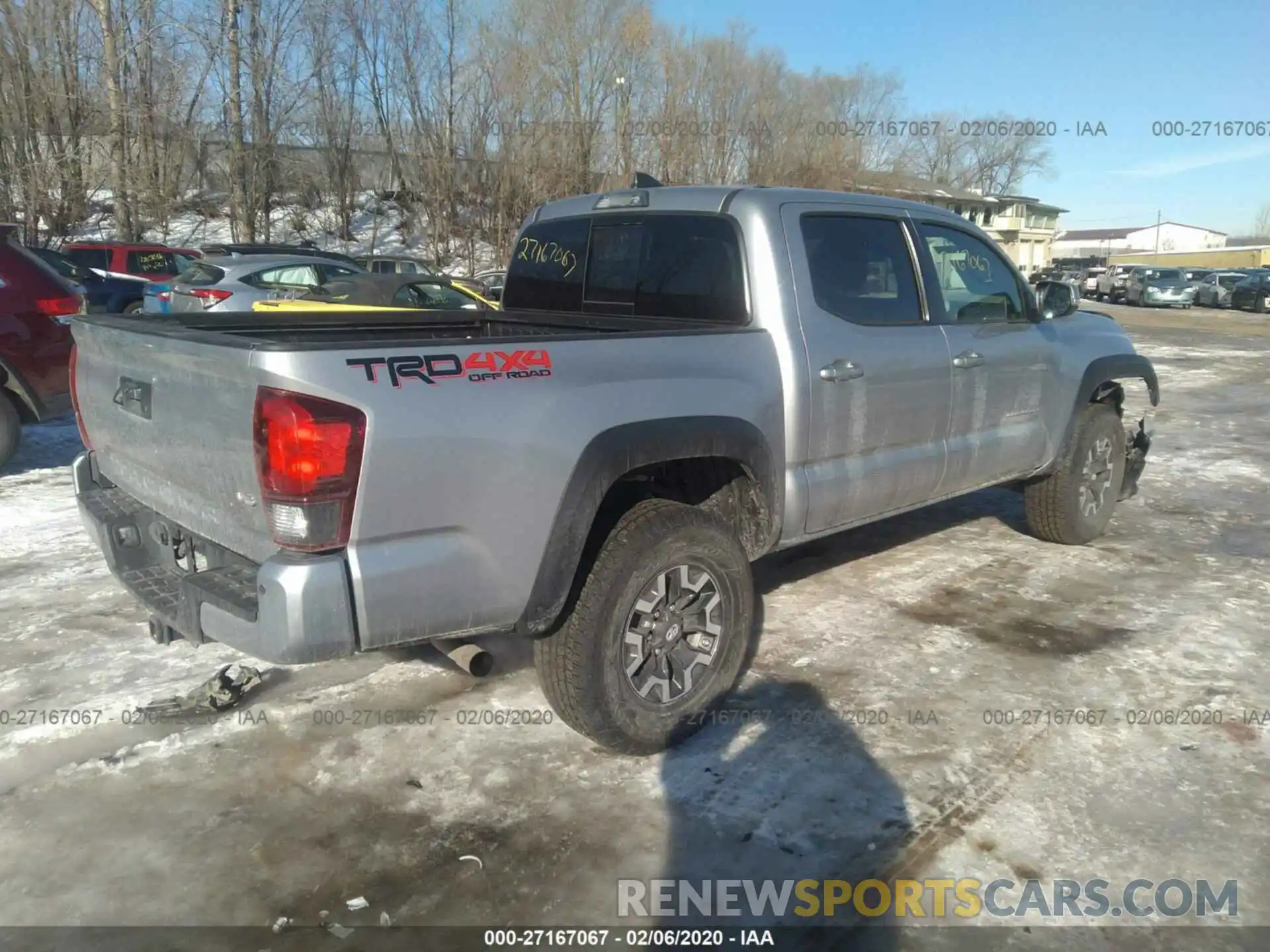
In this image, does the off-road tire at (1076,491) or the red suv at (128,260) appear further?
the red suv at (128,260)

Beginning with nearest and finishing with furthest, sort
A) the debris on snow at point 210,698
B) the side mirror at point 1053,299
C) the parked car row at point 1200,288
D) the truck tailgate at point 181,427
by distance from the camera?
the truck tailgate at point 181,427
the debris on snow at point 210,698
the side mirror at point 1053,299
the parked car row at point 1200,288

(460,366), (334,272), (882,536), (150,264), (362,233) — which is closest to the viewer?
(460,366)

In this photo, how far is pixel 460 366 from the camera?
9.02 feet

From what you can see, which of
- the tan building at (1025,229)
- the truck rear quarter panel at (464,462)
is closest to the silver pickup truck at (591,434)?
the truck rear quarter panel at (464,462)

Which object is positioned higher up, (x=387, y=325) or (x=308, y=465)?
(x=387, y=325)

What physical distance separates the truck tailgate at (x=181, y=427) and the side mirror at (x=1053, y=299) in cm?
415


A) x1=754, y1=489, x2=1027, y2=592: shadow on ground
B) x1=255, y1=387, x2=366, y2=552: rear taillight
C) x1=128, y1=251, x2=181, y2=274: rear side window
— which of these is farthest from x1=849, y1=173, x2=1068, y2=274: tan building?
Answer: x1=255, y1=387, x2=366, y2=552: rear taillight

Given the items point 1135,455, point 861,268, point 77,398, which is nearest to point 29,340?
point 77,398

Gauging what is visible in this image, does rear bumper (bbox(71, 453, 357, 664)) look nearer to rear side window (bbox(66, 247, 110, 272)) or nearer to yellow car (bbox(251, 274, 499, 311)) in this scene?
yellow car (bbox(251, 274, 499, 311))

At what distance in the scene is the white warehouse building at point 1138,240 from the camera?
12900 cm

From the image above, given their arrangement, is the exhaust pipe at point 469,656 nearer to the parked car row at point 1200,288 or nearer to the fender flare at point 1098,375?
the fender flare at point 1098,375

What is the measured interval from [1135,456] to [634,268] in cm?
386

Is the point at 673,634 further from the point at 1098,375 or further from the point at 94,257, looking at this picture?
the point at 94,257

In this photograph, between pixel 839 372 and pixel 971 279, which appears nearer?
pixel 839 372
